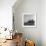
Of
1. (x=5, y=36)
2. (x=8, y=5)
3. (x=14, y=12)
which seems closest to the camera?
(x=5, y=36)

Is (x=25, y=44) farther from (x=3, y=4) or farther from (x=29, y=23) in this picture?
(x=3, y=4)

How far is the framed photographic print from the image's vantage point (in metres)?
4.25

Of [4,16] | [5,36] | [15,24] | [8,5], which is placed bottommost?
[5,36]

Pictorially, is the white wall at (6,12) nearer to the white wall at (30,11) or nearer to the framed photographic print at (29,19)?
the white wall at (30,11)

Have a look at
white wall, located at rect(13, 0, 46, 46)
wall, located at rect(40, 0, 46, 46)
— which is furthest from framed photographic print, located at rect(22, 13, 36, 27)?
wall, located at rect(40, 0, 46, 46)

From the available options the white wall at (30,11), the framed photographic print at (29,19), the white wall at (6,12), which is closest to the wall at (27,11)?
the white wall at (30,11)

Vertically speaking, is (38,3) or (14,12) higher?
(38,3)

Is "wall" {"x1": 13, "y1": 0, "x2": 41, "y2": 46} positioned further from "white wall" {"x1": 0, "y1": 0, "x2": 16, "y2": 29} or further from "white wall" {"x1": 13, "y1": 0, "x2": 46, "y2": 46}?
"white wall" {"x1": 0, "y1": 0, "x2": 16, "y2": 29}

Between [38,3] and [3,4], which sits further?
[38,3]

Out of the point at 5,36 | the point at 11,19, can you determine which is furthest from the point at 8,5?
the point at 5,36

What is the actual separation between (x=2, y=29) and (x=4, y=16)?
446mm

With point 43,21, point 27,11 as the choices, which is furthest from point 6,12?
point 43,21

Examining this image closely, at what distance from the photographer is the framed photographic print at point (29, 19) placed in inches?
167

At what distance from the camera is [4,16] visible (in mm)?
3979
